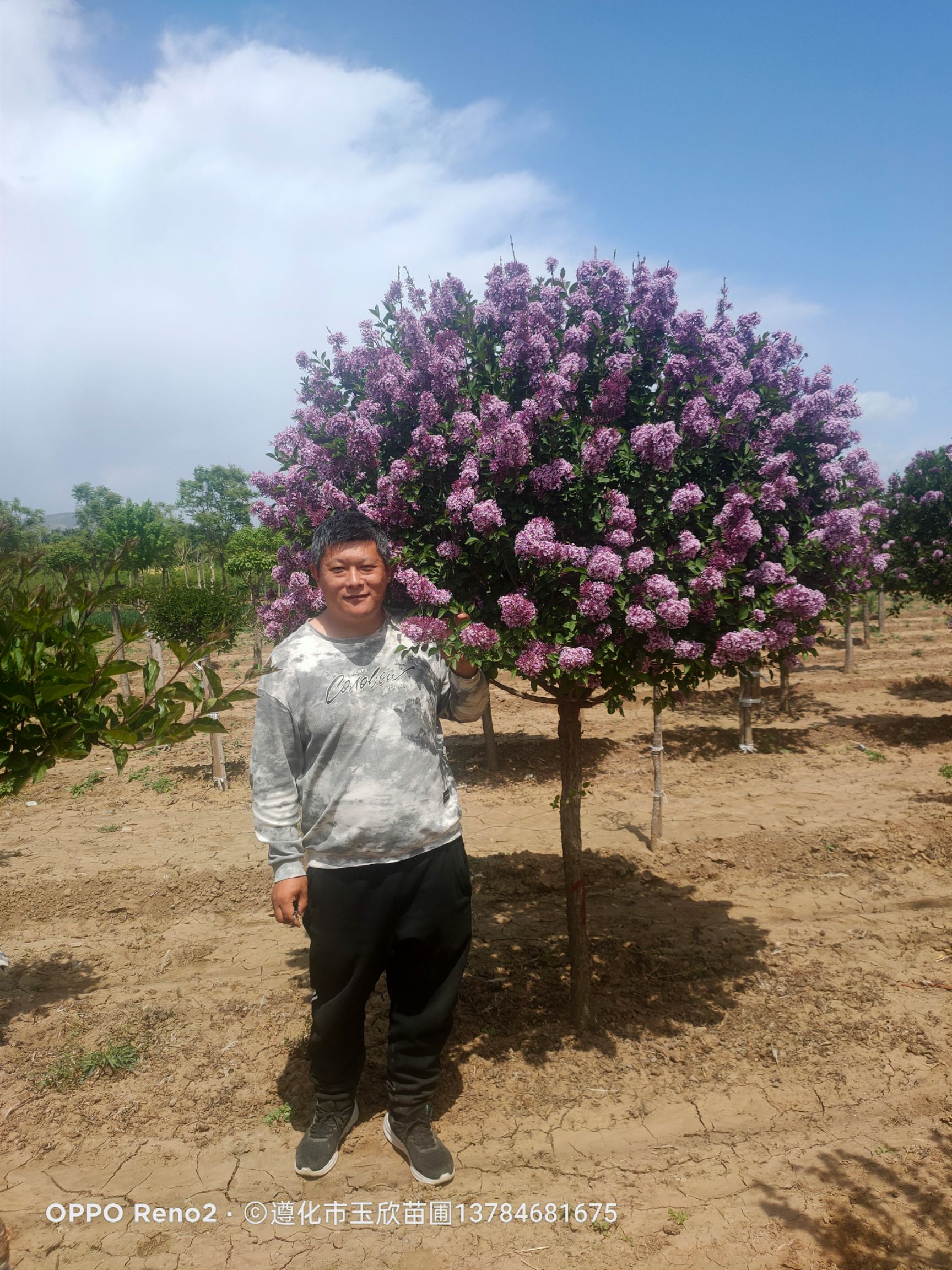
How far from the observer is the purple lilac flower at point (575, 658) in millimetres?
2756

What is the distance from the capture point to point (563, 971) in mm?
4758

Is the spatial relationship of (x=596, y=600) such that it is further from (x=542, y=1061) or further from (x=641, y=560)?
(x=542, y=1061)

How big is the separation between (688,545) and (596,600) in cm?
45

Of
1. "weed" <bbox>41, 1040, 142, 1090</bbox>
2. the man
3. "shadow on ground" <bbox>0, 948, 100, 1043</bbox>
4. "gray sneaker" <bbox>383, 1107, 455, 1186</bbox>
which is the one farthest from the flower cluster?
"shadow on ground" <bbox>0, 948, 100, 1043</bbox>

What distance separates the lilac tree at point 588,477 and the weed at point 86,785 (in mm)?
7557

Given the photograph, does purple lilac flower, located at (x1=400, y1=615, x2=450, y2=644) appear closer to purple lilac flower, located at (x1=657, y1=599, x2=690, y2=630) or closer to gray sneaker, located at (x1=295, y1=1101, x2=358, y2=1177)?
purple lilac flower, located at (x1=657, y1=599, x2=690, y2=630)

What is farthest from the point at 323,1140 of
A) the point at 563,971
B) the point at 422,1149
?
the point at 563,971

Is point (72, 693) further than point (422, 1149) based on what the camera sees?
No

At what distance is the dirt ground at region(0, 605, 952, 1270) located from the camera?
292 centimetres

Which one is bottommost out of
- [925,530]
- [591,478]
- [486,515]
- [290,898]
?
[290,898]

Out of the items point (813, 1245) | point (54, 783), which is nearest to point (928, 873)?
point (813, 1245)

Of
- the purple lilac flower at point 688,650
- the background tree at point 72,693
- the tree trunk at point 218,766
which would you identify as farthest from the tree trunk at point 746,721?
the background tree at point 72,693

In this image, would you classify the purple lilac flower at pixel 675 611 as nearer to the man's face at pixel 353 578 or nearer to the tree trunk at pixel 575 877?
the man's face at pixel 353 578

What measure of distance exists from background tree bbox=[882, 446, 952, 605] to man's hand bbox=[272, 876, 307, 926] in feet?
38.6
